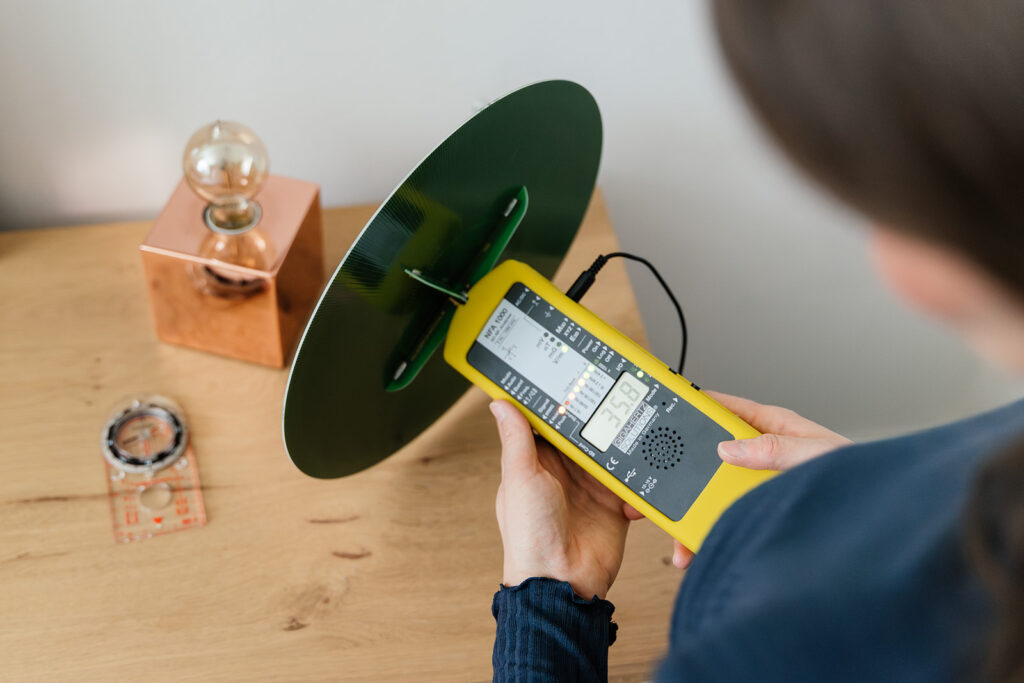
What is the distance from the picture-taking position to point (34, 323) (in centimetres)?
85

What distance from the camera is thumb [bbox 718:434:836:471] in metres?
0.65

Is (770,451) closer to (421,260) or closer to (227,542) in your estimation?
(421,260)

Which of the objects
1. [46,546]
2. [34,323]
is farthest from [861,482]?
[34,323]

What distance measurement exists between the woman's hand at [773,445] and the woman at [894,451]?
16cm

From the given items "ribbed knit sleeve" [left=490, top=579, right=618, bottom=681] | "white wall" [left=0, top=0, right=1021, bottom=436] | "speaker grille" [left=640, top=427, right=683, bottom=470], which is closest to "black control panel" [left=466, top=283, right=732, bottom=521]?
"speaker grille" [left=640, top=427, right=683, bottom=470]

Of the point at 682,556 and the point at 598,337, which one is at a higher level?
the point at 598,337

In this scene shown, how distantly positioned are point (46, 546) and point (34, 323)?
9.5 inches

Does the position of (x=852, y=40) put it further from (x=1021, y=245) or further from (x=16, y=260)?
(x=16, y=260)

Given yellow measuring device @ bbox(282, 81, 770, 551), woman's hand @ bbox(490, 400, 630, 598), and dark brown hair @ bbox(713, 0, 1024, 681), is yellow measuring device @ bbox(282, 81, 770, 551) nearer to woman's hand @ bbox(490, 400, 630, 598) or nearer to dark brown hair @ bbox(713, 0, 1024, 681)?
woman's hand @ bbox(490, 400, 630, 598)

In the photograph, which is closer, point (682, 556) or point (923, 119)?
point (923, 119)

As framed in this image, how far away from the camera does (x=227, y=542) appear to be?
0.75 meters

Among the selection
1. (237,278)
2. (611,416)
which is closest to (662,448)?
(611,416)

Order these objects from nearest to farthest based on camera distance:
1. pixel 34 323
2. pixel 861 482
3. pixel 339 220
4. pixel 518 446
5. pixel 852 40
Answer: pixel 852 40 < pixel 861 482 < pixel 518 446 < pixel 34 323 < pixel 339 220

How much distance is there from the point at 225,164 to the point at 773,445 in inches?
20.3
